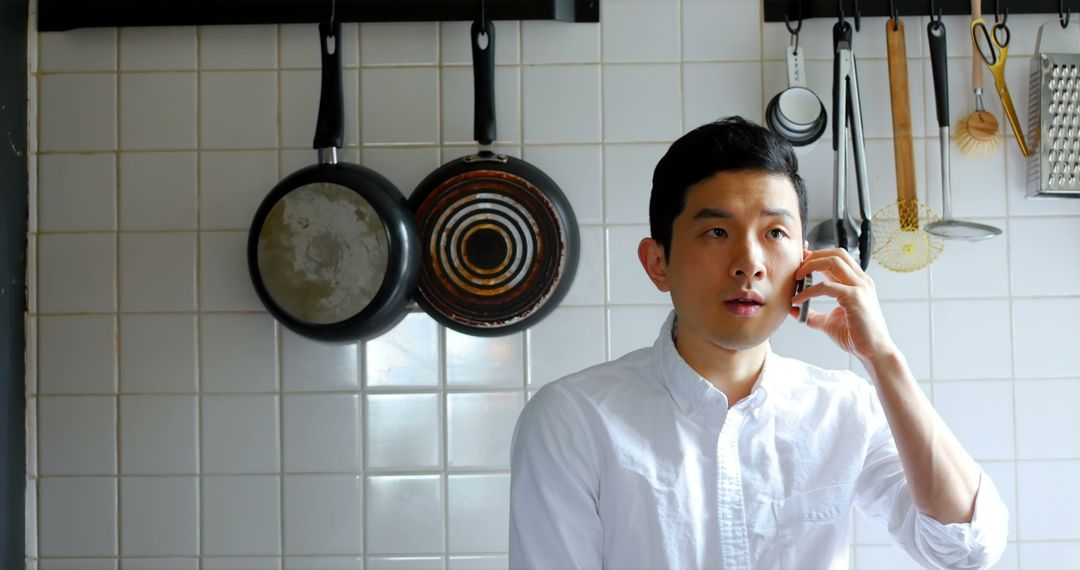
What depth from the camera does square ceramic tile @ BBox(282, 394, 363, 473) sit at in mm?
1859

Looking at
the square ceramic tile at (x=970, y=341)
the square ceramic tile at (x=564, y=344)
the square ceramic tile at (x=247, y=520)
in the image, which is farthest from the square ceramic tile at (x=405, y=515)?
the square ceramic tile at (x=970, y=341)

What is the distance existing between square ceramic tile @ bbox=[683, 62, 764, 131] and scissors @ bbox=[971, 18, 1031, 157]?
392mm

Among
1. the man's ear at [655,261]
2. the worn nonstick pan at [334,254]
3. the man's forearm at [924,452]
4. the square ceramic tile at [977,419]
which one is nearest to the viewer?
the man's forearm at [924,452]

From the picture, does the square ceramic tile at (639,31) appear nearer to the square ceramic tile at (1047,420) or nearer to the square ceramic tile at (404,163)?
the square ceramic tile at (404,163)

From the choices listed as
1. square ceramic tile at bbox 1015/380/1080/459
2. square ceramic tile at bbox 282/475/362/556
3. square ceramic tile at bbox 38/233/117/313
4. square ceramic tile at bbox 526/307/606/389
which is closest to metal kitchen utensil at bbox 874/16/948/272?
square ceramic tile at bbox 1015/380/1080/459

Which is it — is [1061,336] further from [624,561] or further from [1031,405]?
[624,561]

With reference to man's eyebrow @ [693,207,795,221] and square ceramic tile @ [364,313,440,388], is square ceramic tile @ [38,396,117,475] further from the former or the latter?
man's eyebrow @ [693,207,795,221]

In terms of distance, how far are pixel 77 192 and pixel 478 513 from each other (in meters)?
0.93

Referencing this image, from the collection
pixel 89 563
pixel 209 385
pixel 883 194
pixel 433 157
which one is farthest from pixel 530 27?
pixel 89 563

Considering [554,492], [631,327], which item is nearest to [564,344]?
[631,327]

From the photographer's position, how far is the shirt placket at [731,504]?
53.4 inches

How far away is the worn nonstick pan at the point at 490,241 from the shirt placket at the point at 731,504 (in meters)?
0.51

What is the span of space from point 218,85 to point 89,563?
0.89m

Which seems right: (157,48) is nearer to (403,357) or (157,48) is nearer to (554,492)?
(403,357)
